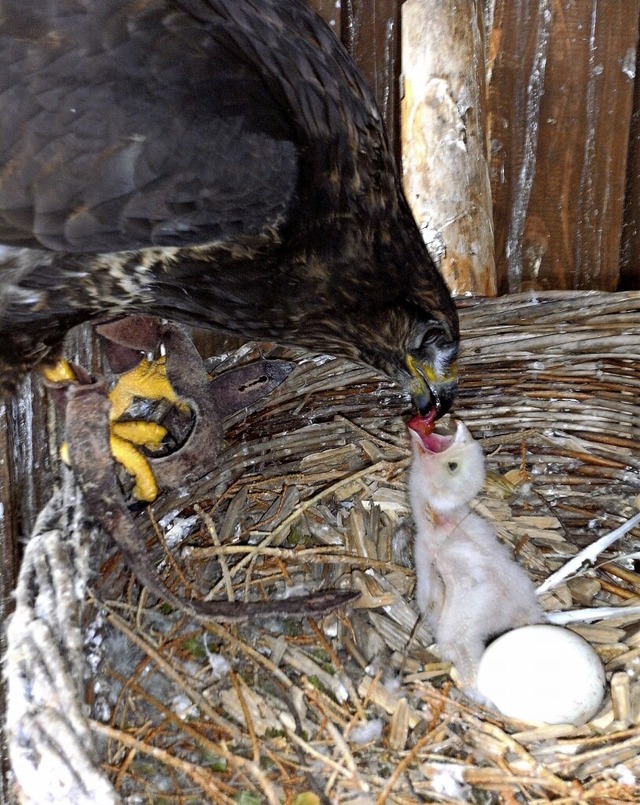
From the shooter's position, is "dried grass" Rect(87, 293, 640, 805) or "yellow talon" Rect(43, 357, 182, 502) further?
"yellow talon" Rect(43, 357, 182, 502)

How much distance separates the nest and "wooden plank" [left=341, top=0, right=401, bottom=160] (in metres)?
0.63

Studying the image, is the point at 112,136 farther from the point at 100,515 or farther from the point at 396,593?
the point at 396,593

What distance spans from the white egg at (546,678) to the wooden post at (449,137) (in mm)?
823

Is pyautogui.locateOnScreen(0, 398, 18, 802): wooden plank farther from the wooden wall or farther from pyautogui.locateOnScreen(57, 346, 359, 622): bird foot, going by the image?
the wooden wall

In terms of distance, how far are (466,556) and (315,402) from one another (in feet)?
1.70

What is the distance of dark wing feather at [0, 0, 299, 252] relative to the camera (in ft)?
3.72

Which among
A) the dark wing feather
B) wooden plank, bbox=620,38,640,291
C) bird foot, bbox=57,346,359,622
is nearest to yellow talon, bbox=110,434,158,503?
bird foot, bbox=57,346,359,622

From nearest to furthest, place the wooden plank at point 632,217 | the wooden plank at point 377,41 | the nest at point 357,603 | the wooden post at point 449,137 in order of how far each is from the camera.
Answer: the nest at point 357,603, the wooden post at point 449,137, the wooden plank at point 377,41, the wooden plank at point 632,217

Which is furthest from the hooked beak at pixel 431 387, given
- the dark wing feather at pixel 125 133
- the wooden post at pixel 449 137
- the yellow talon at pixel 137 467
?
the yellow talon at pixel 137 467

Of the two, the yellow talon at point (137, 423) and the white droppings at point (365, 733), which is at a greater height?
the yellow talon at point (137, 423)

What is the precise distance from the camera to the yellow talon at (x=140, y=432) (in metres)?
1.74

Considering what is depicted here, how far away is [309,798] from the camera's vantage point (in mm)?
1404

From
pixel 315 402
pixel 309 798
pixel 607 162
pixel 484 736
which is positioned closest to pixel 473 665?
pixel 484 736

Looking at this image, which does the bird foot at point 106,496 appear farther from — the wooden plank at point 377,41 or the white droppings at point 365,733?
the wooden plank at point 377,41
